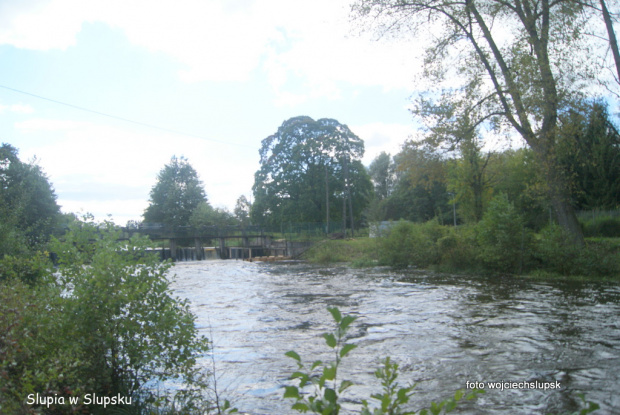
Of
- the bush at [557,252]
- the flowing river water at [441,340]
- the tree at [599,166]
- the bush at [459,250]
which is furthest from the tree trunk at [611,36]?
the tree at [599,166]

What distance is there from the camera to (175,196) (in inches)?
2564

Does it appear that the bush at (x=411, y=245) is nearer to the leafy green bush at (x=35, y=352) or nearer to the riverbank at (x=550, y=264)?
the riverbank at (x=550, y=264)

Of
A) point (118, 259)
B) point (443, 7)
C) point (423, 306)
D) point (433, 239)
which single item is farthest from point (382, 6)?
point (118, 259)

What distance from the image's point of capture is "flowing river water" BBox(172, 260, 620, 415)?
17.2 ft

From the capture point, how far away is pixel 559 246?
16.1 metres

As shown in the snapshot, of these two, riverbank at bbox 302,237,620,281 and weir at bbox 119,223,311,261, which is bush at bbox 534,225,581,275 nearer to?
riverbank at bbox 302,237,620,281

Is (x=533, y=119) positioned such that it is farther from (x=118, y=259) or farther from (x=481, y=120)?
(x=118, y=259)

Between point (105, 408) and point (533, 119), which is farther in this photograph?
point (533, 119)

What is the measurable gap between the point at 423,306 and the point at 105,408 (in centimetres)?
867

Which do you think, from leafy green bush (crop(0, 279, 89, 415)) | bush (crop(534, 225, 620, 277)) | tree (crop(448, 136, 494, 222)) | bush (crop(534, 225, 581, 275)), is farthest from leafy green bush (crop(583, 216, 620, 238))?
leafy green bush (crop(0, 279, 89, 415))

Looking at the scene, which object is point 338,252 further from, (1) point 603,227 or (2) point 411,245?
(1) point 603,227

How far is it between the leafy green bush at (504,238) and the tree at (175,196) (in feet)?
166

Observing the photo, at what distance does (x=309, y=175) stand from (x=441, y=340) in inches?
1502

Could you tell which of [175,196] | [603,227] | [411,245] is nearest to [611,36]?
[411,245]
